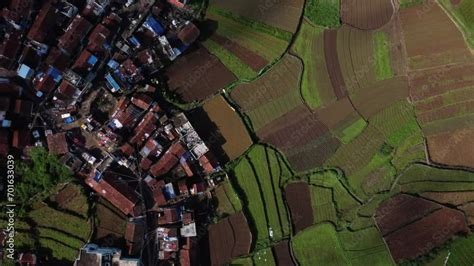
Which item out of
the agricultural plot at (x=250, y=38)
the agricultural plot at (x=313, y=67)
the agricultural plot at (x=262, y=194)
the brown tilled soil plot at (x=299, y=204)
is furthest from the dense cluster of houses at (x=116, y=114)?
the agricultural plot at (x=313, y=67)

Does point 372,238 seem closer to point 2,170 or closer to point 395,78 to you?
point 395,78

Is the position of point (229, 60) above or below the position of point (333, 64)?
above

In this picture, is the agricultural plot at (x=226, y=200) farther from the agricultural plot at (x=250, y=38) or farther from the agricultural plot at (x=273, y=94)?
the agricultural plot at (x=250, y=38)

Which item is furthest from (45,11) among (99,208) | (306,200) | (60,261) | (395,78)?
(395,78)

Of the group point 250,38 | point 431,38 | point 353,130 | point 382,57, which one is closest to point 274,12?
point 250,38

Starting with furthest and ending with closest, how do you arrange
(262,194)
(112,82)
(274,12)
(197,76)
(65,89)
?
(262,194)
(274,12)
(197,76)
(112,82)
(65,89)

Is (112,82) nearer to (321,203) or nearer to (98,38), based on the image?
(98,38)
